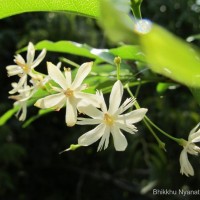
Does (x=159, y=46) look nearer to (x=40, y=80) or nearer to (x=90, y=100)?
(x=90, y=100)

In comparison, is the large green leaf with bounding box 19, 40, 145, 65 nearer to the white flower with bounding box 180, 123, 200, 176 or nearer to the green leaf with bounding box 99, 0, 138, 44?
the white flower with bounding box 180, 123, 200, 176

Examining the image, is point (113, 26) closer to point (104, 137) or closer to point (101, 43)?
point (104, 137)

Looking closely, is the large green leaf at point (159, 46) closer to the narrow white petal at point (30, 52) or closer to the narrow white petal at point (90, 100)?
the narrow white petal at point (90, 100)

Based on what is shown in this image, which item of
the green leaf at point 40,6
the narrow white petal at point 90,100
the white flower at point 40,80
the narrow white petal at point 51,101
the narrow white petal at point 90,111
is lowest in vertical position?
the white flower at point 40,80

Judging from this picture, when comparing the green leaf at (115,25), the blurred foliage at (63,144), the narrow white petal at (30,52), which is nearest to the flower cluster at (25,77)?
the narrow white petal at (30,52)

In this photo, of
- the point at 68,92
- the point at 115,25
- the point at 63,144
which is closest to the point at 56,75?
the point at 68,92

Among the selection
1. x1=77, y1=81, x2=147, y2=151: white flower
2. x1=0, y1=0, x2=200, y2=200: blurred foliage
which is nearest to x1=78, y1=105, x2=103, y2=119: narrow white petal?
x1=77, y1=81, x2=147, y2=151: white flower

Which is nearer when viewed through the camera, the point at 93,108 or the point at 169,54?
the point at 169,54
